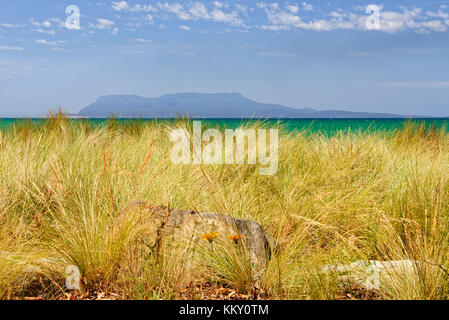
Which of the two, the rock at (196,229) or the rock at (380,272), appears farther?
the rock at (196,229)

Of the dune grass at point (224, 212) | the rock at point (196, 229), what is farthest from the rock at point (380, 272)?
the rock at point (196, 229)

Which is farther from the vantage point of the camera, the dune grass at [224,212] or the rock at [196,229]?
the rock at [196,229]

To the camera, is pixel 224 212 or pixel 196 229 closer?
pixel 196 229

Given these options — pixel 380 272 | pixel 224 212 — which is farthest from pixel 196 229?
pixel 380 272

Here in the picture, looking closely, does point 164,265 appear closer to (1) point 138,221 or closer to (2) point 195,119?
(1) point 138,221

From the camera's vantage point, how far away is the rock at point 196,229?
8.36 ft

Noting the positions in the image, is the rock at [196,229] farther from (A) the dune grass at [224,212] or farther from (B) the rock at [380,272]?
(B) the rock at [380,272]

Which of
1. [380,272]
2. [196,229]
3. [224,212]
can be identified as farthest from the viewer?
[224,212]

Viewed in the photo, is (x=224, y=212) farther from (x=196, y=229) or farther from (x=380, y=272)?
(x=380, y=272)

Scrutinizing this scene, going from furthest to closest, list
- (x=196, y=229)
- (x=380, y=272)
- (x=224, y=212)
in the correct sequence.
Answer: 1. (x=224, y=212)
2. (x=196, y=229)
3. (x=380, y=272)

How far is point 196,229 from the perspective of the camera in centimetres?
273

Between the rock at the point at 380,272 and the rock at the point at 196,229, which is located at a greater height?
the rock at the point at 196,229
